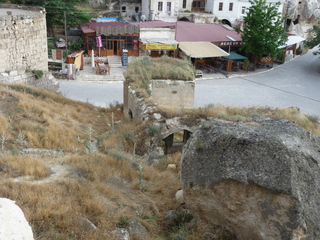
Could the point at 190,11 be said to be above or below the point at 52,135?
above

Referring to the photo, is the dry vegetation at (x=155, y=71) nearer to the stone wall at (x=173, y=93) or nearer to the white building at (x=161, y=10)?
the stone wall at (x=173, y=93)

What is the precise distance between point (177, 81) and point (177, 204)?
25.7 feet

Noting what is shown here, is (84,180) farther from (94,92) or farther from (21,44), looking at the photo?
(94,92)

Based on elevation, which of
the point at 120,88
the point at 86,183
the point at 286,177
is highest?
the point at 286,177

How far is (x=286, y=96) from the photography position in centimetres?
2172

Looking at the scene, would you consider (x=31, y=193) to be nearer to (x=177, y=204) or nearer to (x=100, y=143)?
(x=177, y=204)

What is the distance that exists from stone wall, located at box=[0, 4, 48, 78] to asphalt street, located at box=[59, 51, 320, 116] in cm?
281

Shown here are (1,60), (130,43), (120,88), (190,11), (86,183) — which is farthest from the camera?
(190,11)

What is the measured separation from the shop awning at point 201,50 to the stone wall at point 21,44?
11.3 meters

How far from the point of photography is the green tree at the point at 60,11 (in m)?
26.2

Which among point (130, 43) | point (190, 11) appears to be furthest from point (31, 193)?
point (190, 11)

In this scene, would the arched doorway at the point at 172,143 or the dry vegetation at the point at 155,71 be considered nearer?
the arched doorway at the point at 172,143

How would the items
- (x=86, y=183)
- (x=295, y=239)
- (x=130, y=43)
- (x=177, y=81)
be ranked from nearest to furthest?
(x=295, y=239)
(x=86, y=183)
(x=177, y=81)
(x=130, y=43)

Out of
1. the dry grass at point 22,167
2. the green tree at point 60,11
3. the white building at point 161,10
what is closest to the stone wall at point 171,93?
the dry grass at point 22,167
